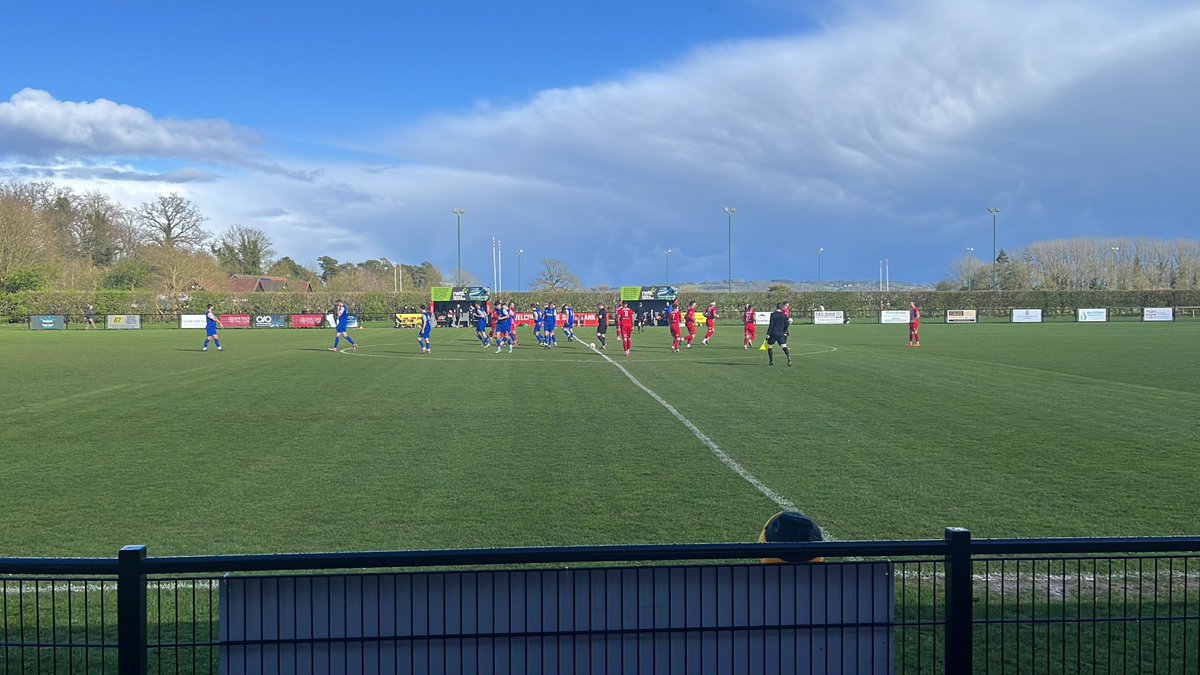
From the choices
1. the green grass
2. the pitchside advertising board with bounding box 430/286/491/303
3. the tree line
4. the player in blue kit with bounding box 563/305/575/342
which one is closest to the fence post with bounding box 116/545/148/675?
the green grass

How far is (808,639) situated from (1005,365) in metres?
25.0

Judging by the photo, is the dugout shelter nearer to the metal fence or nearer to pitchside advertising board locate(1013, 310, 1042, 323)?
pitchside advertising board locate(1013, 310, 1042, 323)

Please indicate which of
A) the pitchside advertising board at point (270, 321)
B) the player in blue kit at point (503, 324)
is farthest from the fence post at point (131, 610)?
the pitchside advertising board at point (270, 321)

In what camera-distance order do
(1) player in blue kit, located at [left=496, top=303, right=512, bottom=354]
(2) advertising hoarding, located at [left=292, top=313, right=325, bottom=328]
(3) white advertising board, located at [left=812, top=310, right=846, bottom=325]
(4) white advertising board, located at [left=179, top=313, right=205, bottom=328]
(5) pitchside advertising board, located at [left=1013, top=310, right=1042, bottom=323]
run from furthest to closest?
(3) white advertising board, located at [left=812, top=310, right=846, bottom=325] → (5) pitchside advertising board, located at [left=1013, top=310, right=1042, bottom=323] → (2) advertising hoarding, located at [left=292, top=313, right=325, bottom=328] → (4) white advertising board, located at [left=179, top=313, right=205, bottom=328] → (1) player in blue kit, located at [left=496, top=303, right=512, bottom=354]

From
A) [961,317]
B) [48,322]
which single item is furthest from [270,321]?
[961,317]

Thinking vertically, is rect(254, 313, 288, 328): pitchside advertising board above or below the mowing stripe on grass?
above

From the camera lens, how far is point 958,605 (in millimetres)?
3146

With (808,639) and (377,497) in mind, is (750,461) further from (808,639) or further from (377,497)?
(808,639)

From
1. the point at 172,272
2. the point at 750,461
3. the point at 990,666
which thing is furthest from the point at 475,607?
the point at 172,272

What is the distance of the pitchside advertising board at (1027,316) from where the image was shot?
67.4m

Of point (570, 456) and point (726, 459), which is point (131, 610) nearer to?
point (570, 456)

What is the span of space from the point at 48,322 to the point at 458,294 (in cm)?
2626

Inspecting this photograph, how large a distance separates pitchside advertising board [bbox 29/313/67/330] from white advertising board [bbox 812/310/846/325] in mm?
49876

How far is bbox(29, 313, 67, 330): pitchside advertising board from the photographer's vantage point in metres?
59.5
